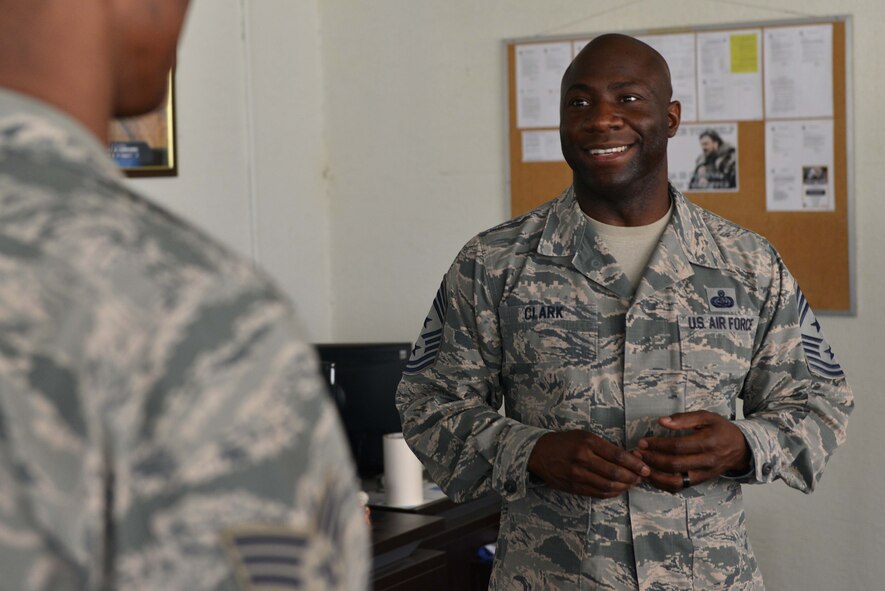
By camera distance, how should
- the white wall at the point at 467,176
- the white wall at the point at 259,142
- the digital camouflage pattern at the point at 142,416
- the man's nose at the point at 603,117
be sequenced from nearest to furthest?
the digital camouflage pattern at the point at 142,416 < the man's nose at the point at 603,117 < the white wall at the point at 467,176 < the white wall at the point at 259,142

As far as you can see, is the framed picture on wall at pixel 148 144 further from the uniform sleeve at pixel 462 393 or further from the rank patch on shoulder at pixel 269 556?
the rank patch on shoulder at pixel 269 556

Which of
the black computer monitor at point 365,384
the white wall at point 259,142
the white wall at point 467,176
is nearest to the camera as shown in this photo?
the black computer monitor at point 365,384

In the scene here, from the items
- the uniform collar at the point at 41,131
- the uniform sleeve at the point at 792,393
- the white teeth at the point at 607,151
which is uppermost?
the white teeth at the point at 607,151

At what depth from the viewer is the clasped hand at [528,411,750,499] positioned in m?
1.69

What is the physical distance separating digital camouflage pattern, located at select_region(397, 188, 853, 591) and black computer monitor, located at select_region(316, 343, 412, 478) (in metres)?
1.16

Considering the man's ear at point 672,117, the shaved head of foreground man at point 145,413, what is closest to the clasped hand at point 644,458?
the man's ear at point 672,117

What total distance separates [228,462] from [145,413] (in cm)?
4

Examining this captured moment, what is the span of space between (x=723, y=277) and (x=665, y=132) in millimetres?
298

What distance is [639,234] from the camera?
1.97 m

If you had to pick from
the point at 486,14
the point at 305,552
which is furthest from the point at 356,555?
the point at 486,14

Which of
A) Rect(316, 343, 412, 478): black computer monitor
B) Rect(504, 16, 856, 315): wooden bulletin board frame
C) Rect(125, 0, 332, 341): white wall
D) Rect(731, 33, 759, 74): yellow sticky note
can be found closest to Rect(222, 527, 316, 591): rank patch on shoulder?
Rect(316, 343, 412, 478): black computer monitor

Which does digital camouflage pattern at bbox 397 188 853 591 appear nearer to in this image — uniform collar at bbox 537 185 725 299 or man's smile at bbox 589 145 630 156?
uniform collar at bbox 537 185 725 299

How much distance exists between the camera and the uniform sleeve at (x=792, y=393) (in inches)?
71.1

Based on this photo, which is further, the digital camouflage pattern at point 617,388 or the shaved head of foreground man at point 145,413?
the digital camouflage pattern at point 617,388
